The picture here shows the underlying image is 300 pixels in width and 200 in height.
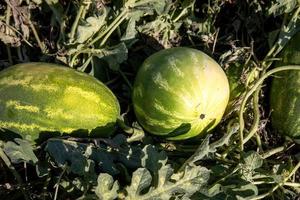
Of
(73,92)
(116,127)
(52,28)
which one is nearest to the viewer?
(73,92)

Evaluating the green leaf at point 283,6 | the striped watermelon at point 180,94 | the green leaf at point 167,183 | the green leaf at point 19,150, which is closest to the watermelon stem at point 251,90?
the striped watermelon at point 180,94

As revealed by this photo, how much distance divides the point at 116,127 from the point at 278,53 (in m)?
0.95

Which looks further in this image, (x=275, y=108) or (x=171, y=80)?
(x=275, y=108)

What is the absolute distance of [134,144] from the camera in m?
2.81

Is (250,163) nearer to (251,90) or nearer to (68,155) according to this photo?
(251,90)

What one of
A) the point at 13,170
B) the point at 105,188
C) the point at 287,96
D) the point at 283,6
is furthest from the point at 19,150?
the point at 283,6

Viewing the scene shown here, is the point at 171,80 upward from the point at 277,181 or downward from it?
upward

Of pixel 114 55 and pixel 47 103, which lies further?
pixel 114 55

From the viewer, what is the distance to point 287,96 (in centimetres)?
283

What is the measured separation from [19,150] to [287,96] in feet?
4.35

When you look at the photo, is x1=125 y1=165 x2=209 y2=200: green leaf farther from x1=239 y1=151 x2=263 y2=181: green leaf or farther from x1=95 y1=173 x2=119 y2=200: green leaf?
x1=239 y1=151 x2=263 y2=181: green leaf

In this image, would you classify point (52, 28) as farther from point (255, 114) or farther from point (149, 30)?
point (255, 114)

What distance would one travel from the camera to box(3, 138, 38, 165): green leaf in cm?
240

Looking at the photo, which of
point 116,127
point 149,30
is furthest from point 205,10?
point 116,127
